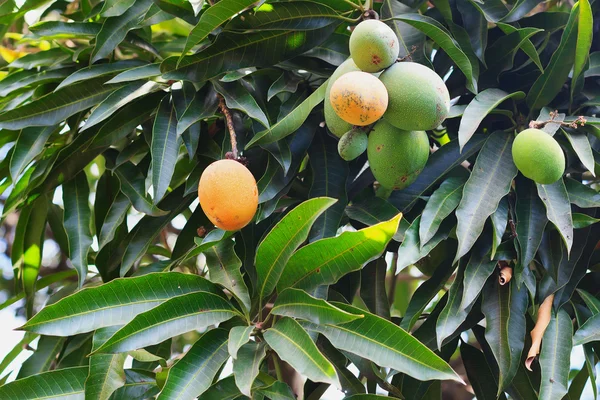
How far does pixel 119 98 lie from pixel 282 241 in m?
0.43

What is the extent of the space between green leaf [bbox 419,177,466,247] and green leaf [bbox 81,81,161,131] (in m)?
0.52

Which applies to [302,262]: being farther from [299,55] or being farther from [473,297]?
[299,55]

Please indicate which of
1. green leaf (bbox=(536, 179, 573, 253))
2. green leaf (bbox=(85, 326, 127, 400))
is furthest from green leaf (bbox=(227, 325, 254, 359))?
green leaf (bbox=(536, 179, 573, 253))

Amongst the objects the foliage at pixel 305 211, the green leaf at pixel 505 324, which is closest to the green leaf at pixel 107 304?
the foliage at pixel 305 211

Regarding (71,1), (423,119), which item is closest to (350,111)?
(423,119)

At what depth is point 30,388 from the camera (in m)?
0.99

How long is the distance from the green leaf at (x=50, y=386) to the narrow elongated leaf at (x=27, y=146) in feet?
1.22

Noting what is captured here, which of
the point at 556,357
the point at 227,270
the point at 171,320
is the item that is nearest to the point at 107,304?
the point at 171,320

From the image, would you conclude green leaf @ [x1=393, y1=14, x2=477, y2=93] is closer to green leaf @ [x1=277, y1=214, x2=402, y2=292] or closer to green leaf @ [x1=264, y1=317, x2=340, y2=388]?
green leaf @ [x1=277, y1=214, x2=402, y2=292]

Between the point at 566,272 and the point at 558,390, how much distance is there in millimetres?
205

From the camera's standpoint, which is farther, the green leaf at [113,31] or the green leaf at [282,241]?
the green leaf at [113,31]

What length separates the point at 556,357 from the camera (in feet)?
3.33

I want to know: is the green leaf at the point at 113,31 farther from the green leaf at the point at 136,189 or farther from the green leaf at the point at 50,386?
the green leaf at the point at 50,386

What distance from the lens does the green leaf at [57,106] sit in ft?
3.87
